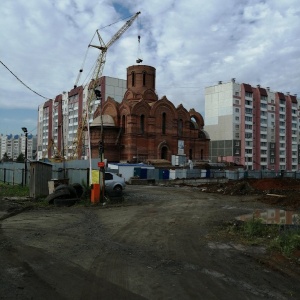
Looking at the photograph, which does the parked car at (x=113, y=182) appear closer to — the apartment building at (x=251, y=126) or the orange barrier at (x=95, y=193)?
the orange barrier at (x=95, y=193)

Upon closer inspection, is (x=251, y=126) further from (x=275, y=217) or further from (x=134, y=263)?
(x=134, y=263)

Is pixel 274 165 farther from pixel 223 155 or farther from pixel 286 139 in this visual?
pixel 223 155

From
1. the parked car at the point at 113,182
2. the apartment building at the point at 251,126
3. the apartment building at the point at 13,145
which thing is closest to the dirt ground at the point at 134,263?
the parked car at the point at 113,182

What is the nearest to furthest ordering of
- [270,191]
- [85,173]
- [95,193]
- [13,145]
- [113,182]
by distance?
[95,193] → [85,173] → [113,182] → [270,191] → [13,145]

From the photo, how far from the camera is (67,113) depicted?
356 feet

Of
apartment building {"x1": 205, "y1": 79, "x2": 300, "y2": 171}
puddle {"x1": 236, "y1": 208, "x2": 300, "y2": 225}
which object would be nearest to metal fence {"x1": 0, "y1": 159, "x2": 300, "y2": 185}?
puddle {"x1": 236, "y1": 208, "x2": 300, "y2": 225}

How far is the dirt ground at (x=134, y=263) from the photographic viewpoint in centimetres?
526

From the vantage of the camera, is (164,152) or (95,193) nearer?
(95,193)

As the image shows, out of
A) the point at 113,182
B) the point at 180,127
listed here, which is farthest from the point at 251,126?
the point at 113,182

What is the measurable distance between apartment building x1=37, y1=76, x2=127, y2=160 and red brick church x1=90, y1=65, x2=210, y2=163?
19.3 m

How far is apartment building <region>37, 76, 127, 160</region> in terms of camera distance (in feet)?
311

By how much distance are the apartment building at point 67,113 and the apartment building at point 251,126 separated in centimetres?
2740

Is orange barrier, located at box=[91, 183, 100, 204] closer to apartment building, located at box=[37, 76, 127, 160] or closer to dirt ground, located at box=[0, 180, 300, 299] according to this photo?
dirt ground, located at box=[0, 180, 300, 299]

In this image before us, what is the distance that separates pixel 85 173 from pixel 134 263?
1322cm
